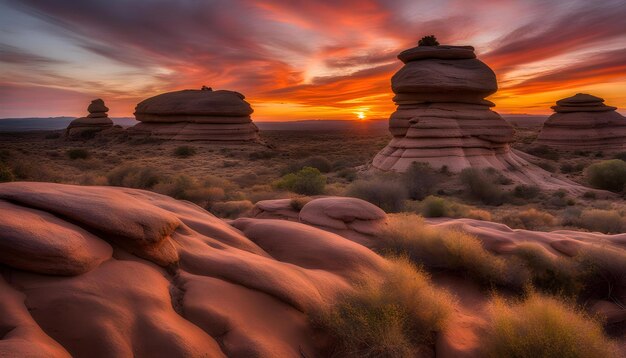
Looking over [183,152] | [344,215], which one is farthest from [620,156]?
[183,152]

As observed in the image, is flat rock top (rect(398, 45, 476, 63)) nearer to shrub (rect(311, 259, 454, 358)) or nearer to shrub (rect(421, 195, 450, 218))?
shrub (rect(421, 195, 450, 218))

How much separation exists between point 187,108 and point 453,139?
23986 millimetres

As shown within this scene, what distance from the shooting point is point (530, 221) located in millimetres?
10250

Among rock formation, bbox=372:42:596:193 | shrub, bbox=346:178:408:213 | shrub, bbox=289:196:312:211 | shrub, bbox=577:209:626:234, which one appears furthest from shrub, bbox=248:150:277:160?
shrub, bbox=577:209:626:234

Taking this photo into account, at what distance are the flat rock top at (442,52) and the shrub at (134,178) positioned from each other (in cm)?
1431

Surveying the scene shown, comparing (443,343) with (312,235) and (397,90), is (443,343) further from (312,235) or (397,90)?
(397,90)

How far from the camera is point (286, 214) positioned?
8.03 metres

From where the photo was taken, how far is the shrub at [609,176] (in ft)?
52.4

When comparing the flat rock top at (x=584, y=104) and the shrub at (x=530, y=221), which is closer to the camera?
the shrub at (x=530, y=221)

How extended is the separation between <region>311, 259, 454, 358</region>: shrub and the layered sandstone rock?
0.23 metres

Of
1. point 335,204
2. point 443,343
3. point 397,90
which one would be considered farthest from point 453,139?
point 443,343

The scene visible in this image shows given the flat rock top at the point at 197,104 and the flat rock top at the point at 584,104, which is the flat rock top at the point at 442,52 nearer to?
the flat rock top at the point at 584,104

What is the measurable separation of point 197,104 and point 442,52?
868 inches

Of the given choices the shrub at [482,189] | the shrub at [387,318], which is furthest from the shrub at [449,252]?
the shrub at [482,189]
